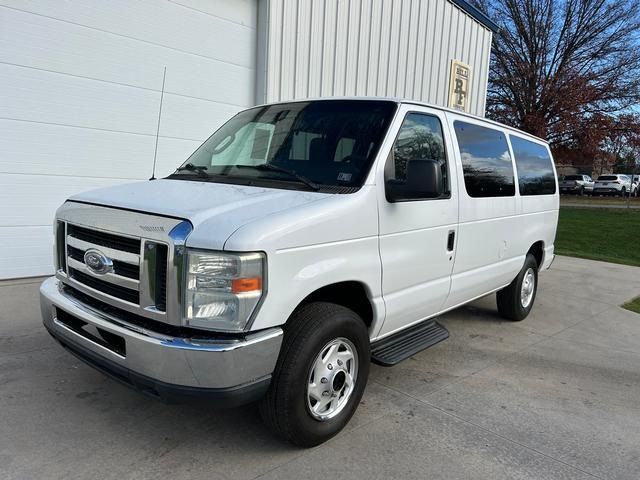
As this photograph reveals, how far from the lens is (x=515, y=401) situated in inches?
151

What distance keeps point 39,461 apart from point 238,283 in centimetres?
155

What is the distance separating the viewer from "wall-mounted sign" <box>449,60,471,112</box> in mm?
12242

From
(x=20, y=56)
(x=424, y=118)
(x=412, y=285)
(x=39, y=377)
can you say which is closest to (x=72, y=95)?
(x=20, y=56)

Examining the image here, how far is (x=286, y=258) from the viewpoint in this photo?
2668mm

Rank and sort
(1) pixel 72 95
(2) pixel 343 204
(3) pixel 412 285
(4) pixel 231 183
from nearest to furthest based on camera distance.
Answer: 1. (2) pixel 343 204
2. (4) pixel 231 183
3. (3) pixel 412 285
4. (1) pixel 72 95

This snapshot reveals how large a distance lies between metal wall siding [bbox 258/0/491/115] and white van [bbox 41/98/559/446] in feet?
14.4

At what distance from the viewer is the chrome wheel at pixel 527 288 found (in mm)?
5824

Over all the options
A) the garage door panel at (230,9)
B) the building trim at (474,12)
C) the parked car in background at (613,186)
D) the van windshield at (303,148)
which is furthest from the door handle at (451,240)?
the parked car in background at (613,186)

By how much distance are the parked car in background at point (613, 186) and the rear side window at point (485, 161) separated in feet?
124

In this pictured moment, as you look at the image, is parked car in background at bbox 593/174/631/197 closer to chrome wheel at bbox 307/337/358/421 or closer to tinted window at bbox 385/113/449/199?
tinted window at bbox 385/113/449/199

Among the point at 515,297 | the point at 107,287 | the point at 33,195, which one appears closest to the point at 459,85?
the point at 515,297

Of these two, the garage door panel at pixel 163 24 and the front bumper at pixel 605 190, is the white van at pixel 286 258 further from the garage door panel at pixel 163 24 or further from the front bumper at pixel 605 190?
the front bumper at pixel 605 190

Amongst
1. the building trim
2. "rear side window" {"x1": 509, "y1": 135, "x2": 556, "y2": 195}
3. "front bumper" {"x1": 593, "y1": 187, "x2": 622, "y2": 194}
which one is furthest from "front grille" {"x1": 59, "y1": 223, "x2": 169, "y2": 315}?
"front bumper" {"x1": 593, "y1": 187, "x2": 622, "y2": 194}

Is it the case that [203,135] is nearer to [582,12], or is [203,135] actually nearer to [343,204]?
[343,204]
